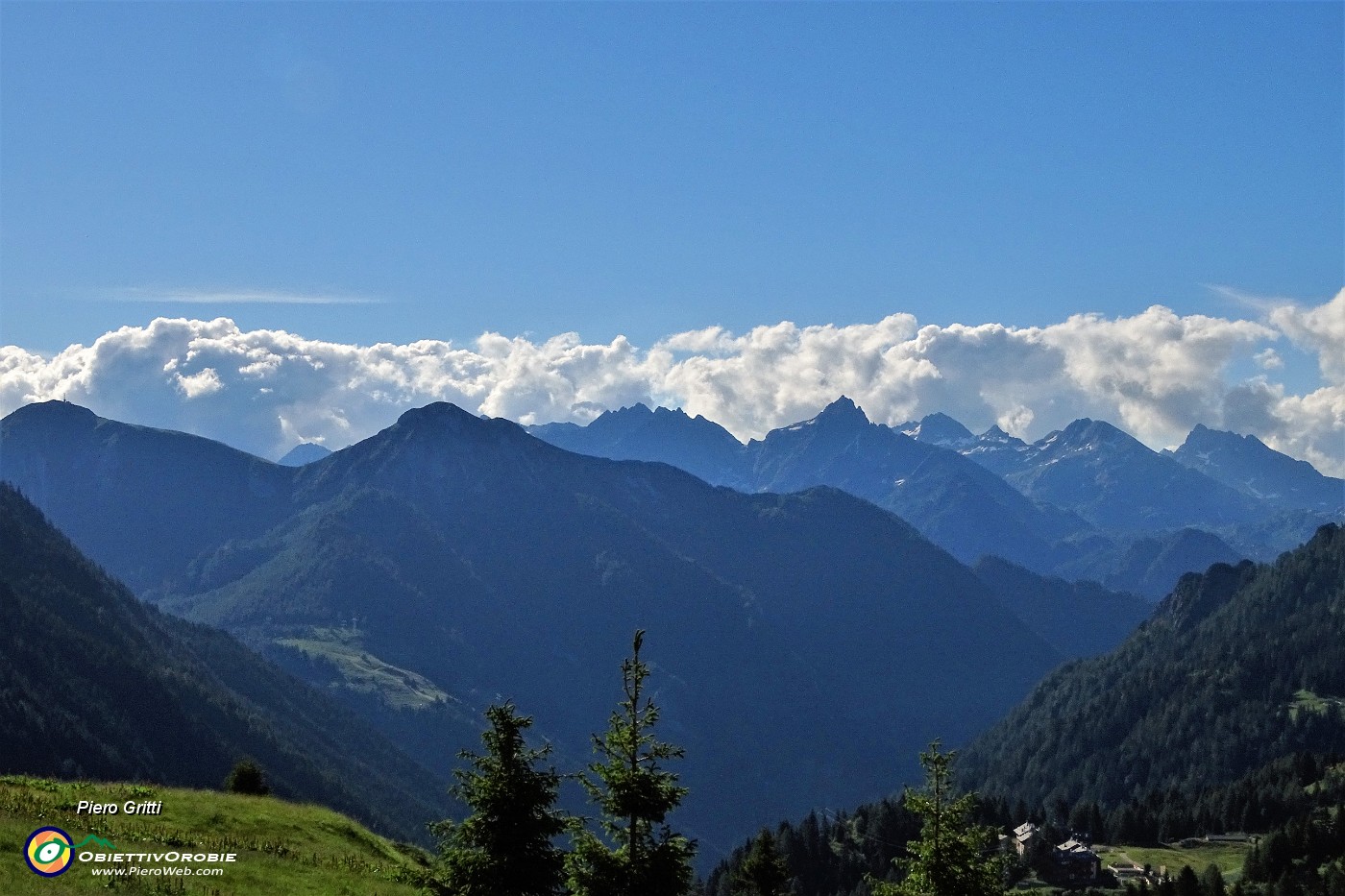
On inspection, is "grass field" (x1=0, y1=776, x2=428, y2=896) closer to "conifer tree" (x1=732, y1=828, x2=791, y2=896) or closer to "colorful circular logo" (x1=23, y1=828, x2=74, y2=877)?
"colorful circular logo" (x1=23, y1=828, x2=74, y2=877)

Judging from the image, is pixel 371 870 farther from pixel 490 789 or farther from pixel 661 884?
pixel 661 884

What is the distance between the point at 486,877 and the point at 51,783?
84.3ft

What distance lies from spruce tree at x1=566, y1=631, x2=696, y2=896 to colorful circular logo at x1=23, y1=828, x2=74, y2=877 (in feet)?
61.7

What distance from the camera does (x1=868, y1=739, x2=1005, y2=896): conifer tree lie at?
157ft

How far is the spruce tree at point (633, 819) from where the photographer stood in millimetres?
43094

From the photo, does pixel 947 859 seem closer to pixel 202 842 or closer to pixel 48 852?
pixel 202 842

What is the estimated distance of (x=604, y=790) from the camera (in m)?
43.8

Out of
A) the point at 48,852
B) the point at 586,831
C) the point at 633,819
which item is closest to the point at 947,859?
the point at 633,819

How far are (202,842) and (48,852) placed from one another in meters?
6.79

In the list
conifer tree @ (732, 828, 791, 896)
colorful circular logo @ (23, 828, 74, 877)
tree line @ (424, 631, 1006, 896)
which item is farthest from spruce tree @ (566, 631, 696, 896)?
conifer tree @ (732, 828, 791, 896)

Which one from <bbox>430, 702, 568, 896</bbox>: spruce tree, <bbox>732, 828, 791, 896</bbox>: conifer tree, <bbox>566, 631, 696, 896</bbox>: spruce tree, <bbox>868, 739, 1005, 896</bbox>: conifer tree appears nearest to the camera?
<bbox>566, 631, 696, 896</bbox>: spruce tree

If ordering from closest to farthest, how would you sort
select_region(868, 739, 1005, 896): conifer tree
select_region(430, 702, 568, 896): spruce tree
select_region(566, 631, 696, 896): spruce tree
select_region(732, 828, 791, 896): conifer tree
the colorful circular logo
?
select_region(566, 631, 696, 896): spruce tree < the colorful circular logo < select_region(430, 702, 568, 896): spruce tree < select_region(868, 739, 1005, 896): conifer tree < select_region(732, 828, 791, 896): conifer tree

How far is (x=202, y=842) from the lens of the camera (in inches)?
1994

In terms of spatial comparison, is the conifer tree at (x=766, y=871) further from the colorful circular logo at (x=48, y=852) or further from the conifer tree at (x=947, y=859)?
the colorful circular logo at (x=48, y=852)
